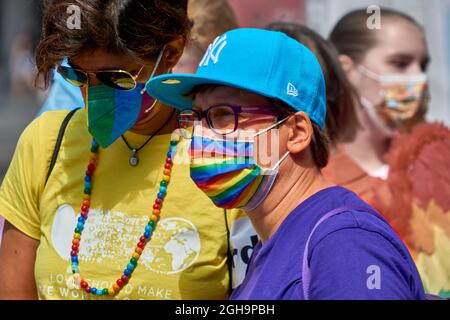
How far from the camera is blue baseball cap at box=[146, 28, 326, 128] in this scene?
212cm

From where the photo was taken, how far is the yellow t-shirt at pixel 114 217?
7.85 feet

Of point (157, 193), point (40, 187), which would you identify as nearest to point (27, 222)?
point (40, 187)

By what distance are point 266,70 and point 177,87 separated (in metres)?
0.30

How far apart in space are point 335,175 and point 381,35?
928mm

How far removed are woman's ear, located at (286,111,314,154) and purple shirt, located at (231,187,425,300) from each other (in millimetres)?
141

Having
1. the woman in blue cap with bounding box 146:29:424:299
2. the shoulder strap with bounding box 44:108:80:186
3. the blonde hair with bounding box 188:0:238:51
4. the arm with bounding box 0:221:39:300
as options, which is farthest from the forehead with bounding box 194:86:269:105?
the blonde hair with bounding box 188:0:238:51

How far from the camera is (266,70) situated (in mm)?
2125

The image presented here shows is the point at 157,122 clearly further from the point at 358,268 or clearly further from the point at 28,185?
the point at 358,268

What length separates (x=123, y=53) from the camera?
2.42 meters

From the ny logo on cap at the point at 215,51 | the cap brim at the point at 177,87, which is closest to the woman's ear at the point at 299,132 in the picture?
the cap brim at the point at 177,87

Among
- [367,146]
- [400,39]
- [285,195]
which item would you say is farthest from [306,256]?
[400,39]

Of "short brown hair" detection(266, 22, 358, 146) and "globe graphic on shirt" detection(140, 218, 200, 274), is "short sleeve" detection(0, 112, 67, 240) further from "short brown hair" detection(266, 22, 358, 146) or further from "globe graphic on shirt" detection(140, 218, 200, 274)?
"short brown hair" detection(266, 22, 358, 146)

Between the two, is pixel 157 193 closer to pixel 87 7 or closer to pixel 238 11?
pixel 87 7

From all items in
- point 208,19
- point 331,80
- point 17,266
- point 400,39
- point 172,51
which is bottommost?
point 17,266
